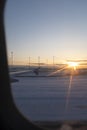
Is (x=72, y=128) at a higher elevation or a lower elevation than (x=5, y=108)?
lower

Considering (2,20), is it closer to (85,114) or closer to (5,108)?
(5,108)

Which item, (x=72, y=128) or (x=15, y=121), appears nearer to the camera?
(x=15, y=121)

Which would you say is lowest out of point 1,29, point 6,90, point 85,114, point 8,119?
point 85,114

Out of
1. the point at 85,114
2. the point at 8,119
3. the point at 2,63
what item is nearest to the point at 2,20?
the point at 2,63

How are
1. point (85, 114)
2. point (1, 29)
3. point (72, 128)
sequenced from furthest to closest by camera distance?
point (85, 114), point (72, 128), point (1, 29)

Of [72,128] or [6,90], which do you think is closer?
[6,90]

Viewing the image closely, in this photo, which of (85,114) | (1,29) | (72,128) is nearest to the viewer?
(1,29)

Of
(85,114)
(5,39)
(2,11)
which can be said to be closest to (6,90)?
(5,39)

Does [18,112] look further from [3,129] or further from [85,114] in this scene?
[85,114]

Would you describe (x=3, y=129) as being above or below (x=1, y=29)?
below
